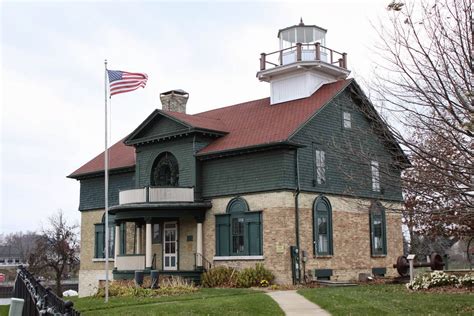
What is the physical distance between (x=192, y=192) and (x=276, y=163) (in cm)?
461

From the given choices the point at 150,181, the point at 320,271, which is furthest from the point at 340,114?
the point at 150,181

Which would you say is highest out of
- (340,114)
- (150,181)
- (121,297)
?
(340,114)

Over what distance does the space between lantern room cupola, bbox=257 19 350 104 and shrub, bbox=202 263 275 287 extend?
957 cm

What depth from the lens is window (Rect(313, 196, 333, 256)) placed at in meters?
29.2

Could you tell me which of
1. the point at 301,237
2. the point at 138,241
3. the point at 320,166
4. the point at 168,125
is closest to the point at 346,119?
the point at 320,166

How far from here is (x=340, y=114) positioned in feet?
103

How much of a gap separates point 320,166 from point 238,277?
20.8 feet

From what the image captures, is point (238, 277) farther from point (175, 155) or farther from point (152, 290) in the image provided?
point (175, 155)

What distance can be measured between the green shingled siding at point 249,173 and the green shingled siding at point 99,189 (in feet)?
22.1

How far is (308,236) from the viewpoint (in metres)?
28.8

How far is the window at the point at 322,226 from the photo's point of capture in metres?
29.2

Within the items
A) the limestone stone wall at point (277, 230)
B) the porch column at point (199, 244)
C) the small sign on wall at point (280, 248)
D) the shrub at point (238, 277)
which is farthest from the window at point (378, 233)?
the porch column at point (199, 244)

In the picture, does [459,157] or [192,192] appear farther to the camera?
[192,192]

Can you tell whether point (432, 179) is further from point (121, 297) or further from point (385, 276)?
point (385, 276)
